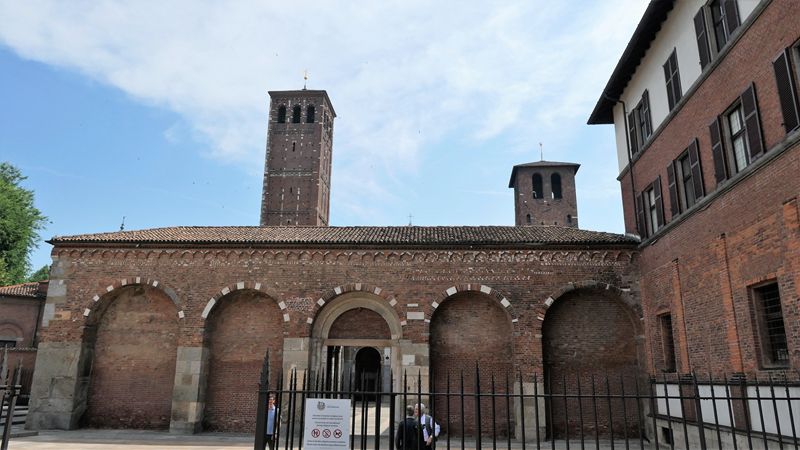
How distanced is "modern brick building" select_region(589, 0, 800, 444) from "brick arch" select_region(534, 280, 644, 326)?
440 mm

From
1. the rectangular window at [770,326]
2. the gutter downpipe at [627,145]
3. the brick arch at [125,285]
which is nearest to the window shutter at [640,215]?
the gutter downpipe at [627,145]

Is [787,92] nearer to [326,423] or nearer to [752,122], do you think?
[752,122]

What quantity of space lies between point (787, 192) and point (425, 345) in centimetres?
1025

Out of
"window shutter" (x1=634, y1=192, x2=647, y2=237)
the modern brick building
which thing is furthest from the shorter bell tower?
the modern brick building

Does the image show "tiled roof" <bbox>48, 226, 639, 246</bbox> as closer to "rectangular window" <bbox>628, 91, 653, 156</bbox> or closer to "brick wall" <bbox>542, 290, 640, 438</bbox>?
"brick wall" <bbox>542, 290, 640, 438</bbox>

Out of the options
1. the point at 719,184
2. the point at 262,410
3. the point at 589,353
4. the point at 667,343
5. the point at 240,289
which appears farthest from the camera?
the point at 240,289

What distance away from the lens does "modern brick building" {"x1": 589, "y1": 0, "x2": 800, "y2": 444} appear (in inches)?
388

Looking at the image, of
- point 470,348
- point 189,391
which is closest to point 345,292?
point 470,348

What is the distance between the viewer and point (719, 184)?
39.4 ft

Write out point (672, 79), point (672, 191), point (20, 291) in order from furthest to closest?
point (20, 291)
point (672, 191)
point (672, 79)

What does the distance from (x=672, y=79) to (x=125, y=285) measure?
17624 millimetres

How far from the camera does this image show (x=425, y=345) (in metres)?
16.6

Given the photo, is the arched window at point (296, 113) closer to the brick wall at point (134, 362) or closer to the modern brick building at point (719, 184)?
the brick wall at point (134, 362)

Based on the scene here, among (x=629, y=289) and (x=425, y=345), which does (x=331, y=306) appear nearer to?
(x=425, y=345)
